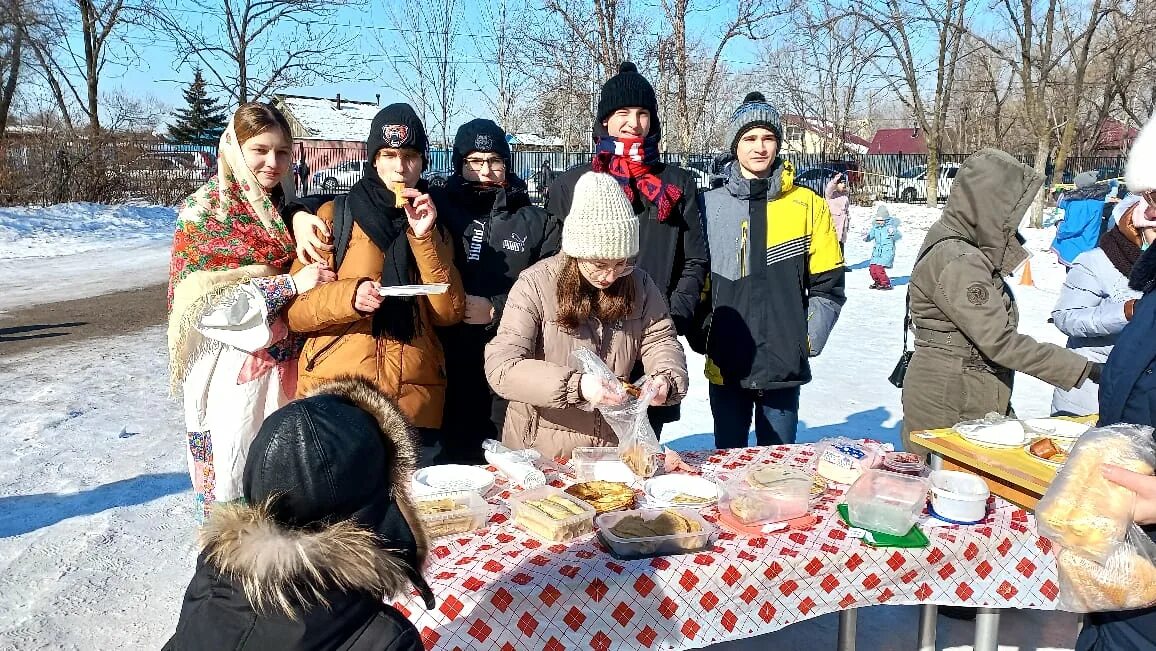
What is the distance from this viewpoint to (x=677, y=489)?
8.05 feet

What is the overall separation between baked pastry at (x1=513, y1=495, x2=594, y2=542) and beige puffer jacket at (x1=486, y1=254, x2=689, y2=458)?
1.67 feet

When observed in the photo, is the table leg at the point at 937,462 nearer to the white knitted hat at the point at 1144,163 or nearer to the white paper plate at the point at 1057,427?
the white paper plate at the point at 1057,427

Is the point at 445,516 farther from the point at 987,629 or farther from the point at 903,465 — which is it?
the point at 987,629


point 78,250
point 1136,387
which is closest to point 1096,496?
point 1136,387

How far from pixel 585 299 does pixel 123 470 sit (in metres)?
3.69

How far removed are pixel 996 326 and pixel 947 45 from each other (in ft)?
77.5

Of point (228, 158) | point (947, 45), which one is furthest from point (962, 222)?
point (947, 45)

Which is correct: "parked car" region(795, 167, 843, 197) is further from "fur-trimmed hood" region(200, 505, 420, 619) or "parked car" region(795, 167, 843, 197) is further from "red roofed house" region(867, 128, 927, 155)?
"red roofed house" region(867, 128, 927, 155)

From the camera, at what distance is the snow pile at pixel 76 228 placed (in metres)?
14.8

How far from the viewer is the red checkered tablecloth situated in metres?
1.87

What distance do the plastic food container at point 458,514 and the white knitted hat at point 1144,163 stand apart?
1861mm

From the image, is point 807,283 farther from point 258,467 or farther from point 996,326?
point 258,467

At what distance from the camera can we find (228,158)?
9.45ft

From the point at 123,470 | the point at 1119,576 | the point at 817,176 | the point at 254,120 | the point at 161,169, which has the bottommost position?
the point at 123,470
